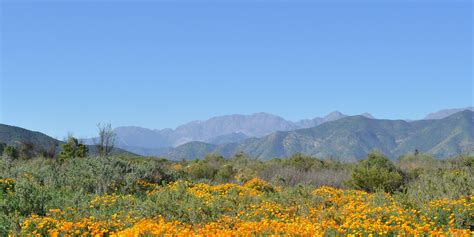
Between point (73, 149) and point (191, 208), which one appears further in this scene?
point (73, 149)

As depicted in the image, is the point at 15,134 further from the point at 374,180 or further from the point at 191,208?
the point at 191,208

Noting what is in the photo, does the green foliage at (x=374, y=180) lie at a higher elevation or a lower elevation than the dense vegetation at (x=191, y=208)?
higher

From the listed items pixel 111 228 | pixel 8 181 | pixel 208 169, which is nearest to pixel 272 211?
pixel 111 228

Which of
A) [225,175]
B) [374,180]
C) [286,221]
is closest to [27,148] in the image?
[225,175]

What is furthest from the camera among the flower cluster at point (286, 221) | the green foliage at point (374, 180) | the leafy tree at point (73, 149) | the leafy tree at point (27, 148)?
the leafy tree at point (27, 148)

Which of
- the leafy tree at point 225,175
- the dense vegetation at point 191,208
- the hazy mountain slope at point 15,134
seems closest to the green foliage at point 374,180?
the dense vegetation at point 191,208

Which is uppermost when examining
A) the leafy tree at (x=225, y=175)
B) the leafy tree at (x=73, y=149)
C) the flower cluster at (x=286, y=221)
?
the leafy tree at (x=73, y=149)

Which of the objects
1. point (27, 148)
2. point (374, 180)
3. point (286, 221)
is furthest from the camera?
point (27, 148)

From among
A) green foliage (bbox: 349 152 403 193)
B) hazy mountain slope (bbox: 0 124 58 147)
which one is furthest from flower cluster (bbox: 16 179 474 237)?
hazy mountain slope (bbox: 0 124 58 147)

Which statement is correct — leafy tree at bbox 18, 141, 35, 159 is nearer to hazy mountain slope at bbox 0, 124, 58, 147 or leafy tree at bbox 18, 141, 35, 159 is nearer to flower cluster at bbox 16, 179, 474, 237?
flower cluster at bbox 16, 179, 474, 237

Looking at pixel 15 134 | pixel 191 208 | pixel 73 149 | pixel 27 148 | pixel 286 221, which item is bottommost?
pixel 286 221

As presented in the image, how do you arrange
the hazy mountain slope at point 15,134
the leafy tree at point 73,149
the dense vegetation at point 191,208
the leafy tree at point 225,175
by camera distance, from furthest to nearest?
the hazy mountain slope at point 15,134, the leafy tree at point 73,149, the leafy tree at point 225,175, the dense vegetation at point 191,208

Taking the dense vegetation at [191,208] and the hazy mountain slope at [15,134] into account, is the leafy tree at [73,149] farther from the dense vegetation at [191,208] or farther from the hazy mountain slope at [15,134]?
the hazy mountain slope at [15,134]

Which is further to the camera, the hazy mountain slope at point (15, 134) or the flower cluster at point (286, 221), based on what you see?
the hazy mountain slope at point (15, 134)
